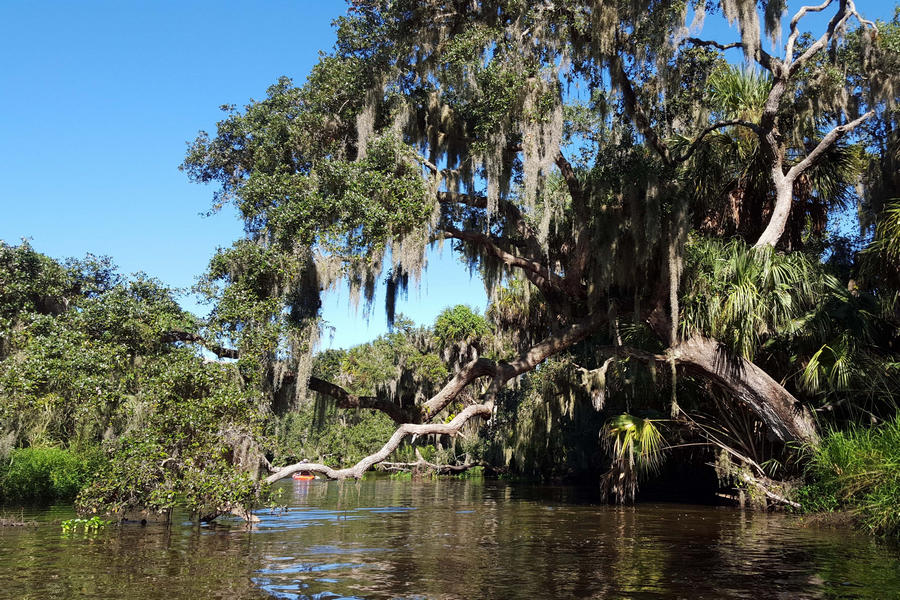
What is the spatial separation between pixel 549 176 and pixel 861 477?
8237mm

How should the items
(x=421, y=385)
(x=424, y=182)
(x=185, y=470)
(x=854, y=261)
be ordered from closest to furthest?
(x=185, y=470)
(x=424, y=182)
(x=854, y=261)
(x=421, y=385)

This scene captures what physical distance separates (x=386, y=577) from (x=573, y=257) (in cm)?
977

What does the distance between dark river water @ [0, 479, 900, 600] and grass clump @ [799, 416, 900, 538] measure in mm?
470

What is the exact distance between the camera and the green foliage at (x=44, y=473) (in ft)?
54.3

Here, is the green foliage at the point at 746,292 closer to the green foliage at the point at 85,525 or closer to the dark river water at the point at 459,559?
the dark river water at the point at 459,559

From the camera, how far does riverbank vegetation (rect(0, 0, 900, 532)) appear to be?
38.1 ft

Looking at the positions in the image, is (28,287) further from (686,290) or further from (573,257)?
(686,290)

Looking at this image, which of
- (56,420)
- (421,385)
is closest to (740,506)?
(56,420)

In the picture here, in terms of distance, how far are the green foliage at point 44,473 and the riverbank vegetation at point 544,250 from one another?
2.34 ft

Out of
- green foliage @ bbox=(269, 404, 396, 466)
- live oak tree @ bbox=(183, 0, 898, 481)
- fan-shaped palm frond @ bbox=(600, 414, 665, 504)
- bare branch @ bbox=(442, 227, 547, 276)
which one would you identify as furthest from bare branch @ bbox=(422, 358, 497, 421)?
green foliage @ bbox=(269, 404, 396, 466)

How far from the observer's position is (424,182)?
13.3 meters

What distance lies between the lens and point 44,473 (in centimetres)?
1719

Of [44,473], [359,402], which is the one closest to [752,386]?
[359,402]

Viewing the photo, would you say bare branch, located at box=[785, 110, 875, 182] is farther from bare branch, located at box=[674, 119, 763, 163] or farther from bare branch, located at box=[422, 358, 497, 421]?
bare branch, located at box=[422, 358, 497, 421]
